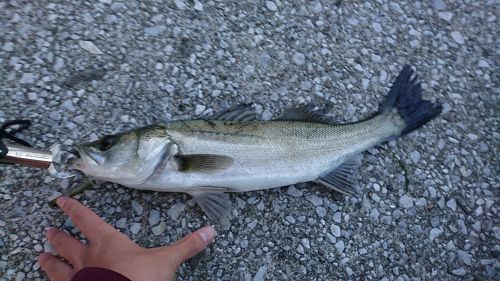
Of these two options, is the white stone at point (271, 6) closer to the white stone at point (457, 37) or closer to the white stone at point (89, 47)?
the white stone at point (89, 47)

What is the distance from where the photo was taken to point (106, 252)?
9.06ft

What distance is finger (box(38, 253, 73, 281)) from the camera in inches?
111

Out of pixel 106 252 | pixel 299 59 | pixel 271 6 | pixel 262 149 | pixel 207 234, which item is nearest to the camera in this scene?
pixel 106 252

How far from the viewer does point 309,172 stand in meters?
3.29

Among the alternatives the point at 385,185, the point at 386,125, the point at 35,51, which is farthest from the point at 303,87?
the point at 35,51

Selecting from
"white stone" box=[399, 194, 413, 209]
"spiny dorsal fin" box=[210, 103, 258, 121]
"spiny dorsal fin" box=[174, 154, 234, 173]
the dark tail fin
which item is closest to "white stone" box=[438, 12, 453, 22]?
the dark tail fin

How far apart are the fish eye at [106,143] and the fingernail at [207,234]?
0.79 m

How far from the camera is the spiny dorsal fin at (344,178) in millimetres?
3420

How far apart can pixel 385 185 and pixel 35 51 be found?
293 centimetres

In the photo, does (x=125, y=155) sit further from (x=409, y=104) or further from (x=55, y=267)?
(x=409, y=104)

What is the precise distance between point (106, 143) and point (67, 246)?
0.69 m

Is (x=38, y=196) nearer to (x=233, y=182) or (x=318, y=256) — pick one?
(x=233, y=182)

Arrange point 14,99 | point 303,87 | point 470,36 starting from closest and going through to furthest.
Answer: point 14,99, point 303,87, point 470,36

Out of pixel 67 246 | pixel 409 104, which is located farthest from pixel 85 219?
pixel 409 104
